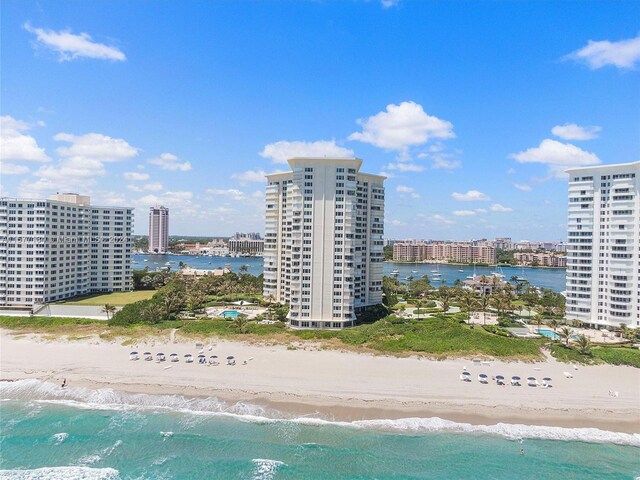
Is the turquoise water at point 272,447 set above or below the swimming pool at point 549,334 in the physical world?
below

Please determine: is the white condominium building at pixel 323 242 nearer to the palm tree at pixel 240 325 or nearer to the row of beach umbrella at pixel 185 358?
the palm tree at pixel 240 325

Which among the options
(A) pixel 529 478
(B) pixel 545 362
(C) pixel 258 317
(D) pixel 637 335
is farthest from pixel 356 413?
(D) pixel 637 335

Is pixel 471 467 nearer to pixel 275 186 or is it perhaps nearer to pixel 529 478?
pixel 529 478

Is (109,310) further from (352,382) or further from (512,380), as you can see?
(512,380)

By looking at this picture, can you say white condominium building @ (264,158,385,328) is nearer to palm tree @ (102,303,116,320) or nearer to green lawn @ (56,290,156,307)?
palm tree @ (102,303,116,320)

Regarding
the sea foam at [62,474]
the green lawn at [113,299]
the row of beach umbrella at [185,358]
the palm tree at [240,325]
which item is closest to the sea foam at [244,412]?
the row of beach umbrella at [185,358]

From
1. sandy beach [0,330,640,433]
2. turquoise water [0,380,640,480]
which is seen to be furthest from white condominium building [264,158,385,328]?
turquoise water [0,380,640,480]
